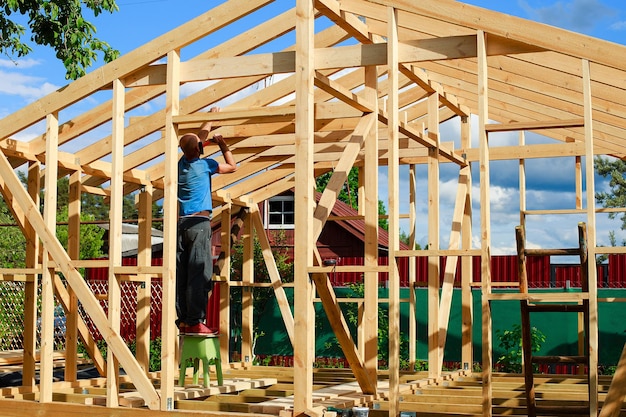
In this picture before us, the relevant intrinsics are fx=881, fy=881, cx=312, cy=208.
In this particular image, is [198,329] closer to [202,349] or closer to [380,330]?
[202,349]

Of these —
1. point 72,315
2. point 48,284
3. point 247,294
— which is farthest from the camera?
point 247,294

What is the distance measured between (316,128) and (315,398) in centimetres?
368

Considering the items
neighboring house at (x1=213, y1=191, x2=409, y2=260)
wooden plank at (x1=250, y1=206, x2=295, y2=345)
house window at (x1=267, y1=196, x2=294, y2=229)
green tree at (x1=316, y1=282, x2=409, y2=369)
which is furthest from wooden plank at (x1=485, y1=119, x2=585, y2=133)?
house window at (x1=267, y1=196, x2=294, y2=229)

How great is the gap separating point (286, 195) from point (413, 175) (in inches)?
470

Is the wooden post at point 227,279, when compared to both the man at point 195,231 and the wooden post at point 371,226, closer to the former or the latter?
the man at point 195,231

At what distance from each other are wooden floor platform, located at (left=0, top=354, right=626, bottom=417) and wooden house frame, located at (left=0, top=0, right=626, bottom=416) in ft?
0.68

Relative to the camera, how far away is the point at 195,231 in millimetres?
8469

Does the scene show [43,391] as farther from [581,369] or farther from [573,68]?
[581,369]

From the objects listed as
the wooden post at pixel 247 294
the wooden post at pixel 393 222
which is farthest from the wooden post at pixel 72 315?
the wooden post at pixel 393 222

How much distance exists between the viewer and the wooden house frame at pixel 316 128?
6.86 meters

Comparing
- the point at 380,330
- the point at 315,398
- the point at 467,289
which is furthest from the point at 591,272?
the point at 380,330

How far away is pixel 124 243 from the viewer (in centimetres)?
3020

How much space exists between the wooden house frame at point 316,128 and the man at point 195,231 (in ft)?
1.50

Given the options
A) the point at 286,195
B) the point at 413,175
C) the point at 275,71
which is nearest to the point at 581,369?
the point at 413,175
